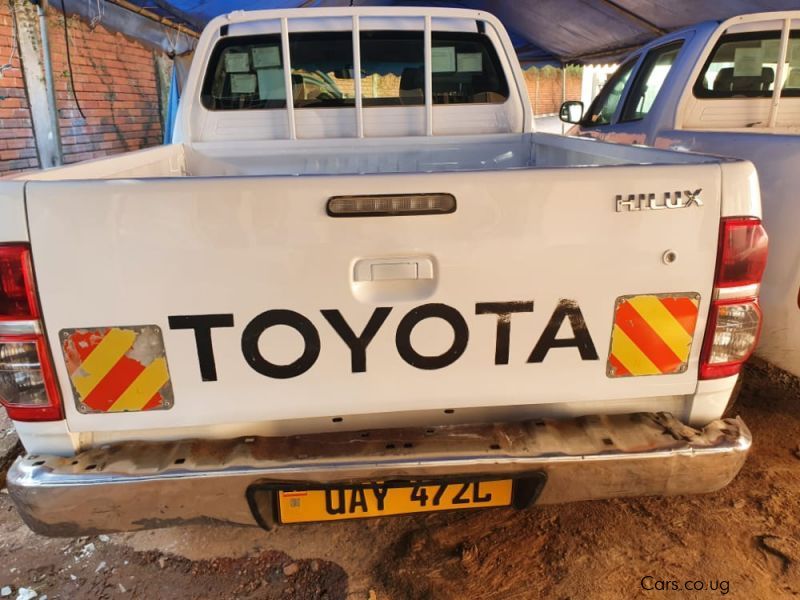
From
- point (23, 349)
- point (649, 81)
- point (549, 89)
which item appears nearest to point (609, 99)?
point (649, 81)

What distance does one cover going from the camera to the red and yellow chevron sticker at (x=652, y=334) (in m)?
1.81

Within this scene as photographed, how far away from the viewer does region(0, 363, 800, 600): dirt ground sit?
2285 millimetres

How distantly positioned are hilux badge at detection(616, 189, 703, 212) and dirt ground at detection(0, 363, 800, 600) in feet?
4.68

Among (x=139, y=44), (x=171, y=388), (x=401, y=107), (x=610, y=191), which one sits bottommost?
(x=171, y=388)

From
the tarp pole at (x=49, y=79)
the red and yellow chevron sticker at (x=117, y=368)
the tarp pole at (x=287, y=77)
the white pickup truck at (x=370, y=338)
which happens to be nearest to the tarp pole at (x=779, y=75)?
the white pickup truck at (x=370, y=338)

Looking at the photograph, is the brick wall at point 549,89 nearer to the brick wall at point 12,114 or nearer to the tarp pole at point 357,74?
the brick wall at point 12,114

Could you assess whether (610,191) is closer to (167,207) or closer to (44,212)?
(167,207)

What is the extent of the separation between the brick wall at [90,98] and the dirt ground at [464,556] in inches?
194

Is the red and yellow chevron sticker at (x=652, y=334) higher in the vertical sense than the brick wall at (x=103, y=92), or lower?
lower

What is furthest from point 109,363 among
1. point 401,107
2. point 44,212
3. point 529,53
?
point 529,53

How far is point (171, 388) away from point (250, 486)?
359mm

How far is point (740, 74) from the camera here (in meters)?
4.88

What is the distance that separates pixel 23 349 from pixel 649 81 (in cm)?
564

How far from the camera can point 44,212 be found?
157 centimetres
